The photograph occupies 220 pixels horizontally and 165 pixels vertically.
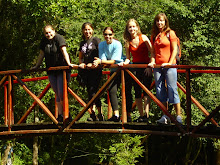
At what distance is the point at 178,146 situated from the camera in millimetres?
25484

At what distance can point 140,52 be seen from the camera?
7.20m

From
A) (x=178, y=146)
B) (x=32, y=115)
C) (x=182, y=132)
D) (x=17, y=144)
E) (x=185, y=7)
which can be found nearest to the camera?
(x=182, y=132)

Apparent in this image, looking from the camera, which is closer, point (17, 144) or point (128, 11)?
point (128, 11)

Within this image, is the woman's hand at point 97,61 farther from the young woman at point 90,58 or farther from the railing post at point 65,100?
the railing post at point 65,100

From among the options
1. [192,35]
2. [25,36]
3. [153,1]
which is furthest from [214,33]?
[25,36]

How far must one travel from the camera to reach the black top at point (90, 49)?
7.44m

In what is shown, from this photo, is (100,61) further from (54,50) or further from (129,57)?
(54,50)

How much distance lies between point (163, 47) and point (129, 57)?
0.60m

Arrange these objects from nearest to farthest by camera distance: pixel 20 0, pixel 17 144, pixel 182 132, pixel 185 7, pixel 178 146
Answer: pixel 182 132
pixel 20 0
pixel 185 7
pixel 17 144
pixel 178 146

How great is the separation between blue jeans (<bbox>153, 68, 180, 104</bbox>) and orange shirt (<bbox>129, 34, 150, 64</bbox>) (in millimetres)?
271

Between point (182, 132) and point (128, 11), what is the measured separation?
44.1ft

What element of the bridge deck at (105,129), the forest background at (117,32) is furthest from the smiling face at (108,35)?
the forest background at (117,32)

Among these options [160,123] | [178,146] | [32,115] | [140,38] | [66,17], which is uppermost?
[66,17]

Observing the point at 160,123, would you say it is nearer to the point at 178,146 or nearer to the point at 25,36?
the point at 25,36
